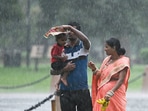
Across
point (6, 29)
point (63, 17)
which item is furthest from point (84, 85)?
point (6, 29)

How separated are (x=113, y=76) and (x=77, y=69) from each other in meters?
0.53

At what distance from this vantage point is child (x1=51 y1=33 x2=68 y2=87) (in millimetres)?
7840

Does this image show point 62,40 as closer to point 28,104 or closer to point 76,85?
point 76,85

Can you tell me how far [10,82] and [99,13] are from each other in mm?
5404

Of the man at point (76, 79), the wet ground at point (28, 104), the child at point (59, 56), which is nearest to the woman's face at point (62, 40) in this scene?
the child at point (59, 56)

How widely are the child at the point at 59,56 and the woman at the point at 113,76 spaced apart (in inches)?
19.9

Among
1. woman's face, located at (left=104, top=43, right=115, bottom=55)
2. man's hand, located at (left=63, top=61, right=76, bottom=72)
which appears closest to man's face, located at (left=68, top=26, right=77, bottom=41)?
man's hand, located at (left=63, top=61, right=76, bottom=72)

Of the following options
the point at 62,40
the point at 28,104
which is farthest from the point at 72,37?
the point at 28,104

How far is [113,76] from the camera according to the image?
27.3 feet

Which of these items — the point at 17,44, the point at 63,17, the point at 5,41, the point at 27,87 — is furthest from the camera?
the point at 17,44

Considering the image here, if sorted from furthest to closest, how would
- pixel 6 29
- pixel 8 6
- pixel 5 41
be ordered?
1. pixel 5 41
2. pixel 6 29
3. pixel 8 6

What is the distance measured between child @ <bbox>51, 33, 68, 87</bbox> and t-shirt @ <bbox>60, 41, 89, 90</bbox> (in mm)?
79

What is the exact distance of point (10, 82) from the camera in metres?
26.6

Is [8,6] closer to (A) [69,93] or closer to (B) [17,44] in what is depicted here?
(B) [17,44]
